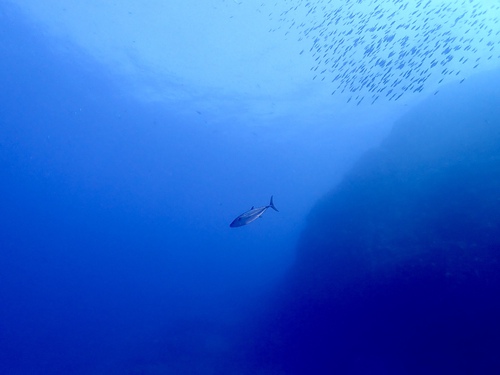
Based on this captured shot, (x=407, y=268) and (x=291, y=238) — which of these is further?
(x=291, y=238)

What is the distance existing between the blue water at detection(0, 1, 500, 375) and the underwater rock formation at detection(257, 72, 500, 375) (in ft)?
0.23

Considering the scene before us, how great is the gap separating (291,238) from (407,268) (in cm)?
2189

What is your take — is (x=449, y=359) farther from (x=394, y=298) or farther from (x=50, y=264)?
(x=50, y=264)

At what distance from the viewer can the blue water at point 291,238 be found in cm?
1288

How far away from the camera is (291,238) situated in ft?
116

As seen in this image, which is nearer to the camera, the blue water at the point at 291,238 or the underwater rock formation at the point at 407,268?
the underwater rock formation at the point at 407,268

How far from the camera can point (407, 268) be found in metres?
13.6

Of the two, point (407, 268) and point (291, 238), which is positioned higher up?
point (291, 238)

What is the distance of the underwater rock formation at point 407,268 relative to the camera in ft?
37.9

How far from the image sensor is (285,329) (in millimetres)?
16781

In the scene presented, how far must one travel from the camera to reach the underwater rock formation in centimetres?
1154

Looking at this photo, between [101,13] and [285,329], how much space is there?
22.5m

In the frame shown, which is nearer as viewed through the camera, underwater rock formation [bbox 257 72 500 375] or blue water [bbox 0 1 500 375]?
underwater rock formation [bbox 257 72 500 375]

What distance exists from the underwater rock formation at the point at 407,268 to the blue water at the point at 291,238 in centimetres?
7
